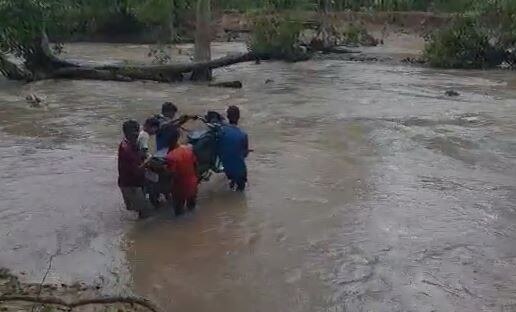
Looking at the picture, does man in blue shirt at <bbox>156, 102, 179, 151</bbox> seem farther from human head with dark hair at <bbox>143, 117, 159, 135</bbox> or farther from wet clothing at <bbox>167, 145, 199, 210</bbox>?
wet clothing at <bbox>167, 145, 199, 210</bbox>

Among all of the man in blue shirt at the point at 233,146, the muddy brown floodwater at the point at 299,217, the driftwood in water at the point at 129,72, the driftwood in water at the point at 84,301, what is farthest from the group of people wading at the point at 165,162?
the driftwood in water at the point at 129,72

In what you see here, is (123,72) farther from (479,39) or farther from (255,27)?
(479,39)

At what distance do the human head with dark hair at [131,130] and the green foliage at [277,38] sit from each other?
59.6 ft

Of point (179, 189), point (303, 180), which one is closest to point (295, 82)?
point (303, 180)

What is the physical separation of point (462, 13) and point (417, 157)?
1491 centimetres

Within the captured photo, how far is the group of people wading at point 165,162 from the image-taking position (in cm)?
756

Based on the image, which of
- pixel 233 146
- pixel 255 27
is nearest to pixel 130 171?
pixel 233 146


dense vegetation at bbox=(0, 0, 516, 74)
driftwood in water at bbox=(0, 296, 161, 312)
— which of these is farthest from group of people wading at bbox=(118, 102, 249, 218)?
dense vegetation at bbox=(0, 0, 516, 74)

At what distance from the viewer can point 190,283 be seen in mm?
6430

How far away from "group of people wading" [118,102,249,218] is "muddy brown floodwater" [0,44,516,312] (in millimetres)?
272

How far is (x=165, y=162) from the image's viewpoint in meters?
7.52

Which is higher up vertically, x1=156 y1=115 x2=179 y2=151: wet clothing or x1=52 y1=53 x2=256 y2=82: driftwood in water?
x1=156 y1=115 x2=179 y2=151: wet clothing

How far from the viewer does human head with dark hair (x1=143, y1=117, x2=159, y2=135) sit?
782 centimetres

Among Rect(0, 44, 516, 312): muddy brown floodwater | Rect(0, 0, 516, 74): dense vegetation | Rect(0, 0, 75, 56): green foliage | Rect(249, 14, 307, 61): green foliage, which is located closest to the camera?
Rect(0, 44, 516, 312): muddy brown floodwater
